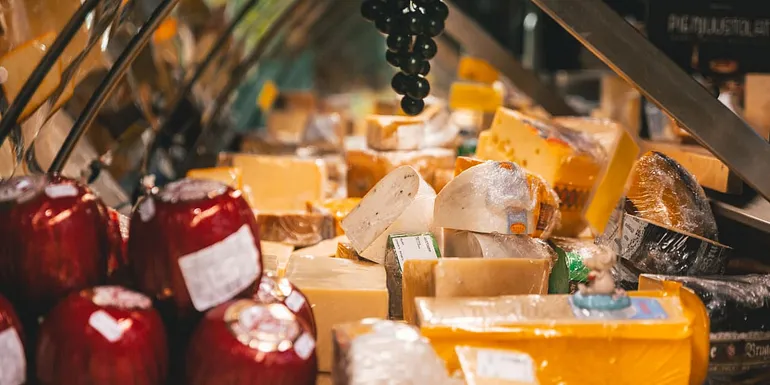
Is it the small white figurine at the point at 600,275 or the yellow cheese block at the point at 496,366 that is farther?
the small white figurine at the point at 600,275

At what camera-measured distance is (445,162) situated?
9.07 ft

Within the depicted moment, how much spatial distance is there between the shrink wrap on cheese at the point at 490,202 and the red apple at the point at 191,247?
1.97 feet

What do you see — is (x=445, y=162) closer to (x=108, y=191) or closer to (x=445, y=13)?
(x=445, y=13)

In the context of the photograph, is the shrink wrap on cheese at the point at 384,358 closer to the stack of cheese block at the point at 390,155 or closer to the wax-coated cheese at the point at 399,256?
the wax-coated cheese at the point at 399,256

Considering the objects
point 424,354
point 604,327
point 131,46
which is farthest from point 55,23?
point 604,327

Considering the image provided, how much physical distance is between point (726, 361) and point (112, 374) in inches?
40.8

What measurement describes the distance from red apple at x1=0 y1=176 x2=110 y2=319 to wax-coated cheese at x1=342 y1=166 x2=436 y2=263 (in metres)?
0.68

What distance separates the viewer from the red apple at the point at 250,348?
115 centimetres

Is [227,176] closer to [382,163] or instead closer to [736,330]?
[382,163]

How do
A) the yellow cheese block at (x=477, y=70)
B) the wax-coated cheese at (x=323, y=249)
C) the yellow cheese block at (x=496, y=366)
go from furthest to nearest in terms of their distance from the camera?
the yellow cheese block at (x=477, y=70) → the wax-coated cheese at (x=323, y=249) → the yellow cheese block at (x=496, y=366)

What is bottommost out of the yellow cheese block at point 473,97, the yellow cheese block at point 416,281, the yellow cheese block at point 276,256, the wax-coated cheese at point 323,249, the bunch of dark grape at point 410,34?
the wax-coated cheese at point 323,249

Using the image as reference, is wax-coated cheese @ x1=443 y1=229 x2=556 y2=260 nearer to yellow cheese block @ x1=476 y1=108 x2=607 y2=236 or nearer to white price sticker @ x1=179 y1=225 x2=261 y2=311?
yellow cheese block @ x1=476 y1=108 x2=607 y2=236

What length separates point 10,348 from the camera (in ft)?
3.68

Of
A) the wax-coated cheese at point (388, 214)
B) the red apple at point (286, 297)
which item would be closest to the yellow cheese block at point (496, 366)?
the red apple at point (286, 297)
